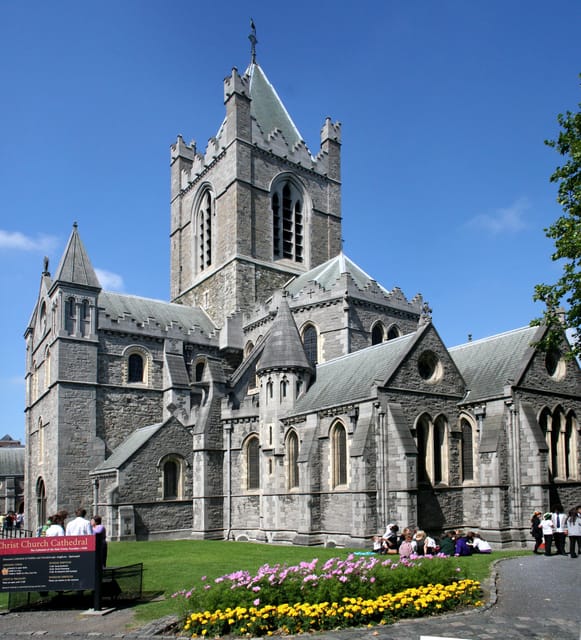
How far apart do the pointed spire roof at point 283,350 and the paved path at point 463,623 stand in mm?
17797

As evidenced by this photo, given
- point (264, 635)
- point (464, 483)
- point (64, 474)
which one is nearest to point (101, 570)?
point (264, 635)

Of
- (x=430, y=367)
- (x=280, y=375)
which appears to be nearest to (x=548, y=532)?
(x=430, y=367)

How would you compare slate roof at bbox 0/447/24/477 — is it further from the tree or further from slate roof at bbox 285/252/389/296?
the tree

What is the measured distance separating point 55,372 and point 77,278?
527 centimetres

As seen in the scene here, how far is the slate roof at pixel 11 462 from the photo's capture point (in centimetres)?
6800

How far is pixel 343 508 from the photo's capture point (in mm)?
26422

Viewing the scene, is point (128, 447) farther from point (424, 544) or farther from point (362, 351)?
point (424, 544)

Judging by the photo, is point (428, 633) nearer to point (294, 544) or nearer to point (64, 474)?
point (294, 544)

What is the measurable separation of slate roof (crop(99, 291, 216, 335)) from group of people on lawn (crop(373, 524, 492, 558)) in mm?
21529

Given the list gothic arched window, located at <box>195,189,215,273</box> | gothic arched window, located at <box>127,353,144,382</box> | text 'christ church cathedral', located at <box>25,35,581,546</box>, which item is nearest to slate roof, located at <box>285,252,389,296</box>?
text 'christ church cathedral', located at <box>25,35,581,546</box>

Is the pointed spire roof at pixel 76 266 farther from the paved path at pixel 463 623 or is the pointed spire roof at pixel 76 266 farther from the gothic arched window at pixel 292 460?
the paved path at pixel 463 623

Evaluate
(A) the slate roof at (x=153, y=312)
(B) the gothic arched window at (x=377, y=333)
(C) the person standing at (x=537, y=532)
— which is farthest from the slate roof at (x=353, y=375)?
(A) the slate roof at (x=153, y=312)

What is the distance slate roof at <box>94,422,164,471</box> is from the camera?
107 feet

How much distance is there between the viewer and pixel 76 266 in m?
37.3
